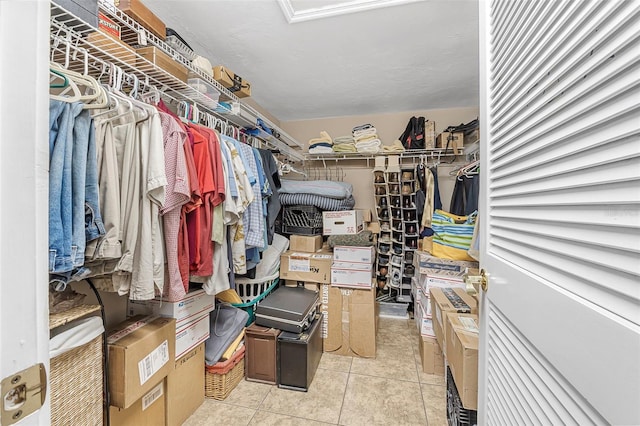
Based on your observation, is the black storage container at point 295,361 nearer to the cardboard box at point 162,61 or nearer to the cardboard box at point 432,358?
the cardboard box at point 432,358

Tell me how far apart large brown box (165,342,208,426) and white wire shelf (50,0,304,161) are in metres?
1.44

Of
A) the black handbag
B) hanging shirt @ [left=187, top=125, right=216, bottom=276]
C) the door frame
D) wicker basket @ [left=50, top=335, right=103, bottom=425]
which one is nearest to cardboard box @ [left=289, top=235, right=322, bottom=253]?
hanging shirt @ [left=187, top=125, right=216, bottom=276]

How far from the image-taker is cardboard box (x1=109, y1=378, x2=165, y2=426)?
1136 mm

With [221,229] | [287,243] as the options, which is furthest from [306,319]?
[221,229]

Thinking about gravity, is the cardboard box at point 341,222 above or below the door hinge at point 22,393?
above

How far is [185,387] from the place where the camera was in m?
1.46

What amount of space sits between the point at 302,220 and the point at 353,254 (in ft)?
2.06

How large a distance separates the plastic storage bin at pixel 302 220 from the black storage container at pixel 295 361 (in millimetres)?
981

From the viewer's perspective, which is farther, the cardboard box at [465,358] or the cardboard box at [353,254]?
the cardboard box at [353,254]

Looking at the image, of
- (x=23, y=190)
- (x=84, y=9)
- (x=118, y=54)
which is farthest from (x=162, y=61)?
(x=23, y=190)

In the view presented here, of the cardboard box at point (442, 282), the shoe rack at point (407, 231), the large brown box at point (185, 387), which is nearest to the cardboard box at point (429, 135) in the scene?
the shoe rack at point (407, 231)

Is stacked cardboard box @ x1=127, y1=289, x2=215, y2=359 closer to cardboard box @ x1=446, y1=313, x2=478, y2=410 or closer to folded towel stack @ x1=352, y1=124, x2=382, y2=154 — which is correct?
cardboard box @ x1=446, y1=313, x2=478, y2=410

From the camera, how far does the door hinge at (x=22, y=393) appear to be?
0.31m

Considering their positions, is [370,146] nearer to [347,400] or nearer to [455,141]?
[455,141]
